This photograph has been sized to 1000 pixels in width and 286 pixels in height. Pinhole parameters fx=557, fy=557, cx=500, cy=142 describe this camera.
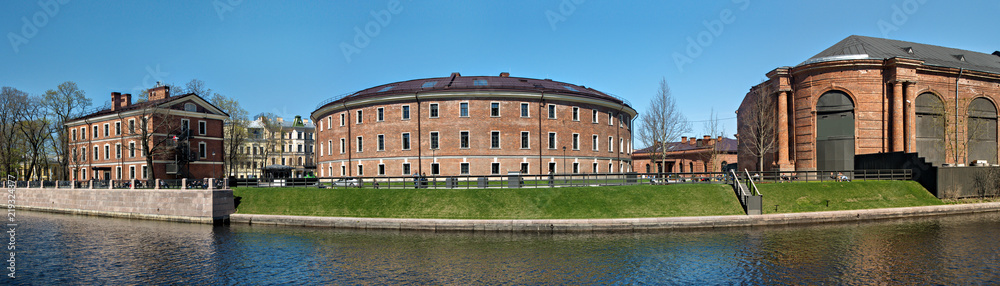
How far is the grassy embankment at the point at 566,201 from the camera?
1049 inches

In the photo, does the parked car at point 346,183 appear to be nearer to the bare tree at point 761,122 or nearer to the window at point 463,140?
the window at point 463,140

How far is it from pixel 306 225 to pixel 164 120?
1356 inches

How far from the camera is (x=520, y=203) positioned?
27391 mm

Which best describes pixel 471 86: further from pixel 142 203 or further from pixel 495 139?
pixel 142 203

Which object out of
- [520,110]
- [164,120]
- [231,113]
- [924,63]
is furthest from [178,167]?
[924,63]

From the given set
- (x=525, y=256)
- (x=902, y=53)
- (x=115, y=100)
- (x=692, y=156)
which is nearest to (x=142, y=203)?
(x=525, y=256)

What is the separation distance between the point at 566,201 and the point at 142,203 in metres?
26.5

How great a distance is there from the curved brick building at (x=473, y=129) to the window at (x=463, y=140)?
3.2 inches

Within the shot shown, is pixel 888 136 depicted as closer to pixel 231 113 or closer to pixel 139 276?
pixel 139 276

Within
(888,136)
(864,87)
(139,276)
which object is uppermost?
(864,87)

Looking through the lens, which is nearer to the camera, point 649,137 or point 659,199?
point 659,199

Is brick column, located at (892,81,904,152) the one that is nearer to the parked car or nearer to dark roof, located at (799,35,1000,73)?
dark roof, located at (799,35,1000,73)

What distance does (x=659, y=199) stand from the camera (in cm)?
2798

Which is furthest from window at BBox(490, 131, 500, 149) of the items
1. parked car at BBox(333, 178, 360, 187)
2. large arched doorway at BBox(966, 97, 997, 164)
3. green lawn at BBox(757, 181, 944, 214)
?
large arched doorway at BBox(966, 97, 997, 164)
